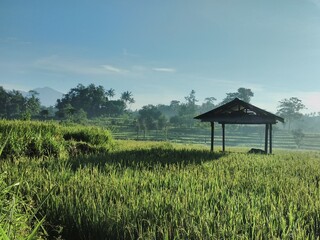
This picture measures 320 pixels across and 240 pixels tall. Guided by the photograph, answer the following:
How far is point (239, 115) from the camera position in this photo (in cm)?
1808

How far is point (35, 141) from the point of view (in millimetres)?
10766

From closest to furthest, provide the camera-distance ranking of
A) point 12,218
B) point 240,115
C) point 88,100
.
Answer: point 12,218
point 240,115
point 88,100

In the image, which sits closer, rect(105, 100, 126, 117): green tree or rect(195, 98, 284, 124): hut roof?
rect(195, 98, 284, 124): hut roof

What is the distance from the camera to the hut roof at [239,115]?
17297 mm

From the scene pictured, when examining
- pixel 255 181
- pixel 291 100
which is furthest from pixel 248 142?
pixel 255 181

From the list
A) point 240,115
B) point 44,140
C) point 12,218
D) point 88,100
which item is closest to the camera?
point 12,218

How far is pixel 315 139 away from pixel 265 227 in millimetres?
93797

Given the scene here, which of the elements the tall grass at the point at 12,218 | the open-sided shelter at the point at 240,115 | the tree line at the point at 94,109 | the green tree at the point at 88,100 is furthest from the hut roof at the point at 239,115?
the green tree at the point at 88,100

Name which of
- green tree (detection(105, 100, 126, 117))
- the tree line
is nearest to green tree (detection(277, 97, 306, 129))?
the tree line

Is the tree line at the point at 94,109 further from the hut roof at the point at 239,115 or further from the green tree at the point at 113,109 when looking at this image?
the hut roof at the point at 239,115

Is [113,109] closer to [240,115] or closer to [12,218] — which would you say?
[240,115]

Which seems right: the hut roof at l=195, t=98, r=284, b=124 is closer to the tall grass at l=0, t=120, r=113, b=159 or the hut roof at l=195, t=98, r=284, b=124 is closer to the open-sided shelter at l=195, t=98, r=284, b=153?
the open-sided shelter at l=195, t=98, r=284, b=153

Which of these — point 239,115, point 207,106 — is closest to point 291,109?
point 207,106

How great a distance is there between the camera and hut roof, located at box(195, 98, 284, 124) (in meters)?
17.3
